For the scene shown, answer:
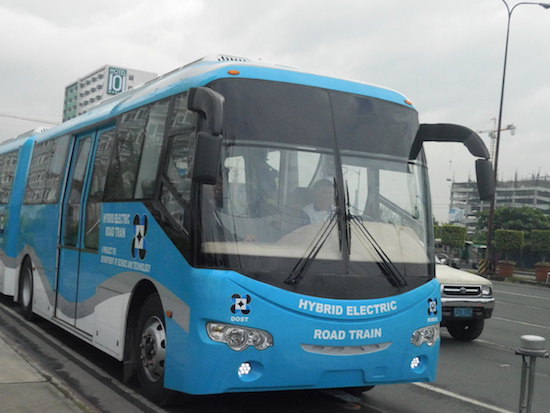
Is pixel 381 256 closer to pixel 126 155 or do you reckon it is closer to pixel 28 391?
pixel 126 155

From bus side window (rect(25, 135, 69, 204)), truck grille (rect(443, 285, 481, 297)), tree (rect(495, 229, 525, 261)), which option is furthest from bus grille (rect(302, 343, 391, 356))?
tree (rect(495, 229, 525, 261))

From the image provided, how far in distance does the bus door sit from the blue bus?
79 cm

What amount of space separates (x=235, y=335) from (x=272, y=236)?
2.72 ft

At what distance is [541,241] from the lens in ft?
188

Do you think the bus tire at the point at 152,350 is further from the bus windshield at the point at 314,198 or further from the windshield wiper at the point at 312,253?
the windshield wiper at the point at 312,253

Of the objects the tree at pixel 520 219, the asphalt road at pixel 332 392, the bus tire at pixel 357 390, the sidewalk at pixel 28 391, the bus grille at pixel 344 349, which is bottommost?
the asphalt road at pixel 332 392

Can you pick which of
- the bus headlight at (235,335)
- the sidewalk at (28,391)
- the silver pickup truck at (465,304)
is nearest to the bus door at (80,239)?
the sidewalk at (28,391)

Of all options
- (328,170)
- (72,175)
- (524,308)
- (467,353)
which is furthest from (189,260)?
(524,308)

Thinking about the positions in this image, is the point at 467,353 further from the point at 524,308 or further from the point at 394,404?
the point at 524,308

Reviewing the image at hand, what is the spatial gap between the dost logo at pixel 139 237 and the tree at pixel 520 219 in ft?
310

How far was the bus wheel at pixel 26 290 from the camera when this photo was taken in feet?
36.1

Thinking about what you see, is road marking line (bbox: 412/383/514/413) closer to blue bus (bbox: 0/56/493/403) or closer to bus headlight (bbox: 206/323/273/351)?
blue bus (bbox: 0/56/493/403)

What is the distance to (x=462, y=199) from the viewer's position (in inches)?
7756

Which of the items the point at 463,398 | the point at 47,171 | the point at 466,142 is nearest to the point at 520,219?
the point at 47,171
